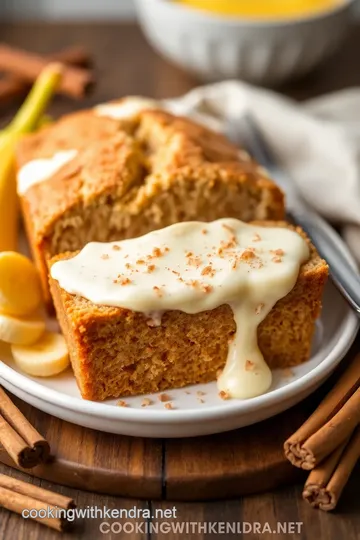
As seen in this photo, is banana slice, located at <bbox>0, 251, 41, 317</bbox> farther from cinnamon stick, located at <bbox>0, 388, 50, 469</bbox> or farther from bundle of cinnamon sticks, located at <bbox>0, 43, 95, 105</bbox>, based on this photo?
bundle of cinnamon sticks, located at <bbox>0, 43, 95, 105</bbox>

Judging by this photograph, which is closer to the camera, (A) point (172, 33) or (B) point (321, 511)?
(B) point (321, 511)

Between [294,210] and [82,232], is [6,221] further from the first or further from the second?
[294,210]

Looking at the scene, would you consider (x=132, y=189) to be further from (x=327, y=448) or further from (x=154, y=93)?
(x=154, y=93)

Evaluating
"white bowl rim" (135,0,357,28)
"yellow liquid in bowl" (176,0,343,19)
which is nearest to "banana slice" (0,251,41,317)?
"white bowl rim" (135,0,357,28)

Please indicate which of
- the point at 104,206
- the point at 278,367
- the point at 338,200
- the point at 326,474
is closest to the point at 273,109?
the point at 338,200

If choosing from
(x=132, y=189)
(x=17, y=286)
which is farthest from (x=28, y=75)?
(x=17, y=286)

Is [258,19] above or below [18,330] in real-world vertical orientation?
below
